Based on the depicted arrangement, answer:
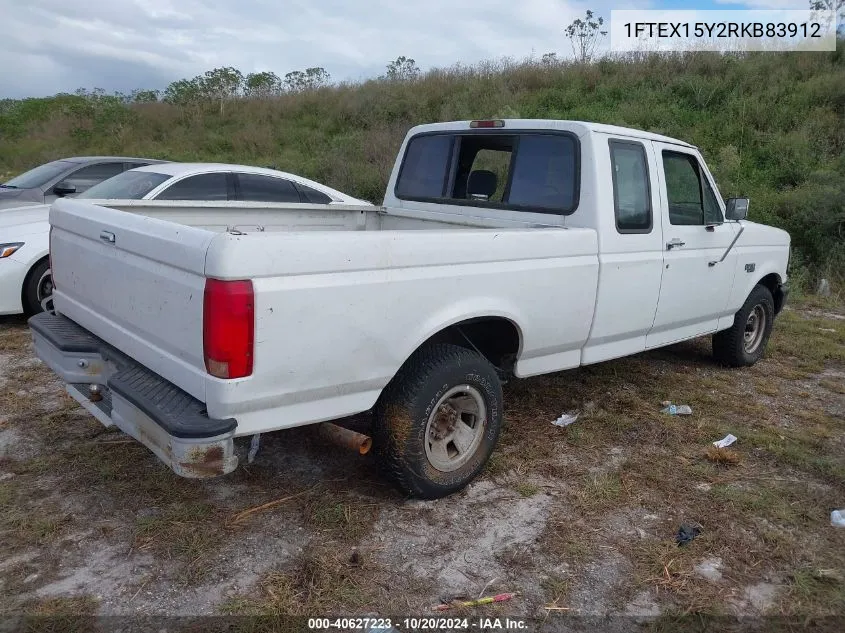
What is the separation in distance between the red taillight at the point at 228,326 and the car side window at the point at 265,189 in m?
4.86

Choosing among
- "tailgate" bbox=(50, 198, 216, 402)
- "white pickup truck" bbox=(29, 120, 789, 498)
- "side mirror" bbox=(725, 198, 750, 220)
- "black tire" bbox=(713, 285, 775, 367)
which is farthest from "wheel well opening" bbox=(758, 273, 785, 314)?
"tailgate" bbox=(50, 198, 216, 402)

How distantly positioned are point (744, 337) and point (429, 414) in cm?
393

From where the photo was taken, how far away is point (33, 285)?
620 centimetres

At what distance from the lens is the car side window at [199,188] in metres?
6.76

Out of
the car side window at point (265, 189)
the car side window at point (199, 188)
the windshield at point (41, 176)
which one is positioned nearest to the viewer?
the car side window at point (199, 188)

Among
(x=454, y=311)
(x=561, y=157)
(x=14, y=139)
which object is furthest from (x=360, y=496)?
(x=14, y=139)

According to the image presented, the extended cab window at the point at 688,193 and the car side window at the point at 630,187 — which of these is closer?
the car side window at the point at 630,187

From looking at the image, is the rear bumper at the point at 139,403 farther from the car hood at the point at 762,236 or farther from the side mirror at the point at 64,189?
the car hood at the point at 762,236

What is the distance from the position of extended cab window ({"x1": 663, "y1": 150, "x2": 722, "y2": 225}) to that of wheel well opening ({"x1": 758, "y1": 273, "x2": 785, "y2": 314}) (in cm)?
127

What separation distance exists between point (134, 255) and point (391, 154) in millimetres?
13795

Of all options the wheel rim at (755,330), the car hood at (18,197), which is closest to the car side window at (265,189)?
the car hood at (18,197)

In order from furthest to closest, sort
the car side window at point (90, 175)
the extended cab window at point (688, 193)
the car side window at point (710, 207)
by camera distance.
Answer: the car side window at point (90, 175) < the car side window at point (710, 207) < the extended cab window at point (688, 193)

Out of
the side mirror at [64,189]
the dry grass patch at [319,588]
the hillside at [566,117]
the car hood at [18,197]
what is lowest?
the dry grass patch at [319,588]

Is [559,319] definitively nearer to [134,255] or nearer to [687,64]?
[134,255]
